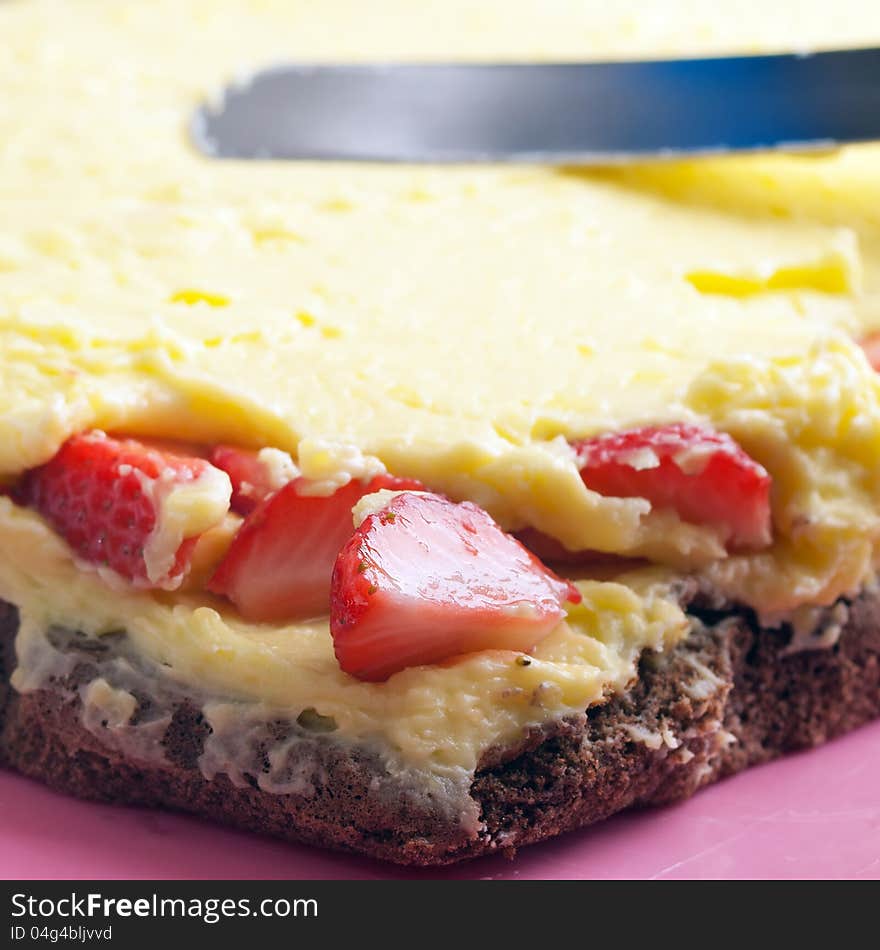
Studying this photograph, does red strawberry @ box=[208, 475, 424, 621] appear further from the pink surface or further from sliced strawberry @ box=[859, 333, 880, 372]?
sliced strawberry @ box=[859, 333, 880, 372]

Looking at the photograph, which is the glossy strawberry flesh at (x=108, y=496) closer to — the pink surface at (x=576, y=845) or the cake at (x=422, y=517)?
the cake at (x=422, y=517)

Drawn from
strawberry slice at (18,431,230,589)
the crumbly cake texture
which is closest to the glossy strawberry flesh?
strawberry slice at (18,431,230,589)

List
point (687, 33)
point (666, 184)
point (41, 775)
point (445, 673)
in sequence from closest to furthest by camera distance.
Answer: point (445, 673) < point (41, 775) < point (666, 184) < point (687, 33)

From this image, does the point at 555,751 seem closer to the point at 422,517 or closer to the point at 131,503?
the point at 422,517

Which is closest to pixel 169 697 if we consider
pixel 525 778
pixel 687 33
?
pixel 525 778

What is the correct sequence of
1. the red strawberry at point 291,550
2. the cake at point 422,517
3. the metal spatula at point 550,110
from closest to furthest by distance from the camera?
1. the cake at point 422,517
2. the red strawberry at point 291,550
3. the metal spatula at point 550,110

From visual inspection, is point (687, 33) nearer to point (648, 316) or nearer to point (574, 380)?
point (648, 316)

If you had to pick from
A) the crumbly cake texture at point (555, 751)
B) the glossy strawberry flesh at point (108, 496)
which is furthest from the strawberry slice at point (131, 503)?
the crumbly cake texture at point (555, 751)
